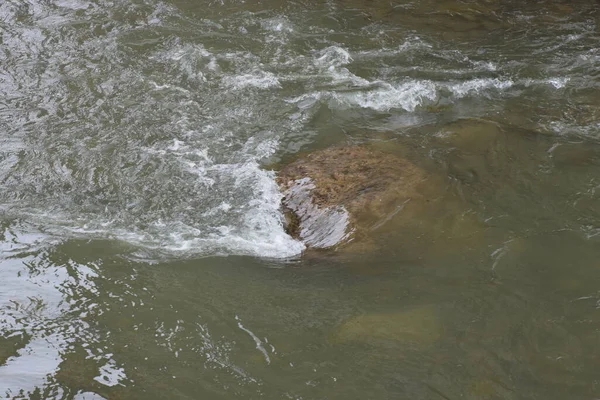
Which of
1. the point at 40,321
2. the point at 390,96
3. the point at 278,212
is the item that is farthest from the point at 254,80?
the point at 40,321

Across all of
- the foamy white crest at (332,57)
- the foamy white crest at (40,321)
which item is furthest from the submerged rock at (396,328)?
the foamy white crest at (332,57)

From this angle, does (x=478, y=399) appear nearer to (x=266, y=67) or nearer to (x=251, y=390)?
(x=251, y=390)

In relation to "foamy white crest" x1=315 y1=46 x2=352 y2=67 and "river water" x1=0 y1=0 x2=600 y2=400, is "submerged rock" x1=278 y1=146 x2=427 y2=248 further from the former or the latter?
"foamy white crest" x1=315 y1=46 x2=352 y2=67

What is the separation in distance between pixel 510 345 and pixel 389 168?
7.15 ft

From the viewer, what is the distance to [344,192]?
5320 millimetres

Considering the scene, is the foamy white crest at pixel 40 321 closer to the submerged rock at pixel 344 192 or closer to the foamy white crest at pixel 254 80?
the submerged rock at pixel 344 192

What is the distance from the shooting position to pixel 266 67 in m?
7.59

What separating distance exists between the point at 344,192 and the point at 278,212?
2.02 ft

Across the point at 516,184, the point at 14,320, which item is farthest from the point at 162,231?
the point at 516,184

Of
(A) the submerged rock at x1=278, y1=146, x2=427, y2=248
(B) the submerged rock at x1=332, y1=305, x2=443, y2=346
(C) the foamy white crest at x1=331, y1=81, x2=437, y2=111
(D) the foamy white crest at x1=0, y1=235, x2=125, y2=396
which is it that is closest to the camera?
(D) the foamy white crest at x1=0, y1=235, x2=125, y2=396

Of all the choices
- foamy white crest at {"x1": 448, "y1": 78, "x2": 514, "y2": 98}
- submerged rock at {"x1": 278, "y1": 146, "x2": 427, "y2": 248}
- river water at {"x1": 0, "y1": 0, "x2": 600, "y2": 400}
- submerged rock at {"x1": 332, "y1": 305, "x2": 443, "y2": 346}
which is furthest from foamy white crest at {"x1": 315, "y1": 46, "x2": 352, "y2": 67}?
submerged rock at {"x1": 332, "y1": 305, "x2": 443, "y2": 346}

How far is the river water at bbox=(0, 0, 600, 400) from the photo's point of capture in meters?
3.88

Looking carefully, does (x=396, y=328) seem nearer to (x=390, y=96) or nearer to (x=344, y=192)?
(x=344, y=192)

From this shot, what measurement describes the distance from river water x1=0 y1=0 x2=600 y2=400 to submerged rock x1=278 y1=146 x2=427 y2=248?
16cm
